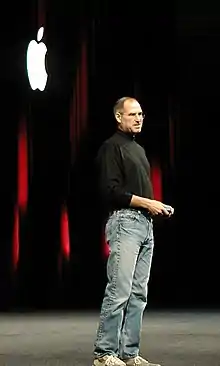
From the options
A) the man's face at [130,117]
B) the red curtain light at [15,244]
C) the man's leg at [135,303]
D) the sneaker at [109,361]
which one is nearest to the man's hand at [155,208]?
the man's leg at [135,303]

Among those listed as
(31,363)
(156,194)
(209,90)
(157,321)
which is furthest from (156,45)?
(31,363)

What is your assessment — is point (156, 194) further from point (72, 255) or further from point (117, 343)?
point (117, 343)

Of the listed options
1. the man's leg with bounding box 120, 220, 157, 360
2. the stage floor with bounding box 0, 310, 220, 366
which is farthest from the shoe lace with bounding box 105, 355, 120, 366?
the stage floor with bounding box 0, 310, 220, 366

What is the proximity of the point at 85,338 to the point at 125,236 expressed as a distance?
215 cm

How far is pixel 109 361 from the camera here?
416 cm

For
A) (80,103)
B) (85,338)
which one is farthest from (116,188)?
(80,103)

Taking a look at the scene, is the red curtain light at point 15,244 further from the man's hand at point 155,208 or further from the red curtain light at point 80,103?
the man's hand at point 155,208

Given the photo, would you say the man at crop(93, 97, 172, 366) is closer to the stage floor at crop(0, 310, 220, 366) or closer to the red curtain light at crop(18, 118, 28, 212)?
the stage floor at crop(0, 310, 220, 366)

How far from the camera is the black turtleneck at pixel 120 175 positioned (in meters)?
4.17

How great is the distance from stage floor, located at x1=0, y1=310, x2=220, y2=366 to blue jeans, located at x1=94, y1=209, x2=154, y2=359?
52 centimetres

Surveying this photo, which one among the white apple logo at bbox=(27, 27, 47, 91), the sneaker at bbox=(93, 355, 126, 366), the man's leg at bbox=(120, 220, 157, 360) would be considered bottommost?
the sneaker at bbox=(93, 355, 126, 366)

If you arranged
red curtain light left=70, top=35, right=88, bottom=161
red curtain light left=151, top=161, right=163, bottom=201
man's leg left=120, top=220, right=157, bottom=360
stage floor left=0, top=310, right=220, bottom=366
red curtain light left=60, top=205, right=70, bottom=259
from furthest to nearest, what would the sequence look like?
red curtain light left=60, top=205, right=70, bottom=259
red curtain light left=151, top=161, right=163, bottom=201
red curtain light left=70, top=35, right=88, bottom=161
stage floor left=0, top=310, right=220, bottom=366
man's leg left=120, top=220, right=157, bottom=360

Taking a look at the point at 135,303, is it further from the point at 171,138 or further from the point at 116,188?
the point at 171,138

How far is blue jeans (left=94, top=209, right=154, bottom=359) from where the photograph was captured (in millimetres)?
4160
